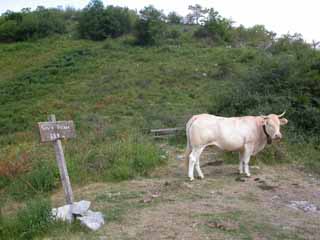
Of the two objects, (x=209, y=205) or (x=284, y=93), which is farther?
(x=284, y=93)

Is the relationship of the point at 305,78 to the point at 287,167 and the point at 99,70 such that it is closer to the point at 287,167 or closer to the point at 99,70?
the point at 287,167

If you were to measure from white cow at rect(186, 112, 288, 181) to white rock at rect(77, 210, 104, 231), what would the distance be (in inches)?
101

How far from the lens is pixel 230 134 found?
8609 millimetres

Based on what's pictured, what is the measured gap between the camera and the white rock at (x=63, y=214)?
6.13 metres

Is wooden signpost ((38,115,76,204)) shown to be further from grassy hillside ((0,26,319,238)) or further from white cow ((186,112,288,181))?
white cow ((186,112,288,181))

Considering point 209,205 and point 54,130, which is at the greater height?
point 54,130

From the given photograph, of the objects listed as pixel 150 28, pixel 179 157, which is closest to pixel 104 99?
pixel 179 157

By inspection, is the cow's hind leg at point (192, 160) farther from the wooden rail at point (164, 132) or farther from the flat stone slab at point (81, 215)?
the wooden rail at point (164, 132)

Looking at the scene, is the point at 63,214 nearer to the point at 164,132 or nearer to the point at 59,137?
the point at 59,137

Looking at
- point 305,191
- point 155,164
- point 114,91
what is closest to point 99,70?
point 114,91

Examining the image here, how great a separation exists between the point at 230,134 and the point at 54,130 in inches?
135

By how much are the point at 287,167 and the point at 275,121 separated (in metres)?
1.55

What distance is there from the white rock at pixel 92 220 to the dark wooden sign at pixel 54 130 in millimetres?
1169

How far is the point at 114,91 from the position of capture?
24953mm
